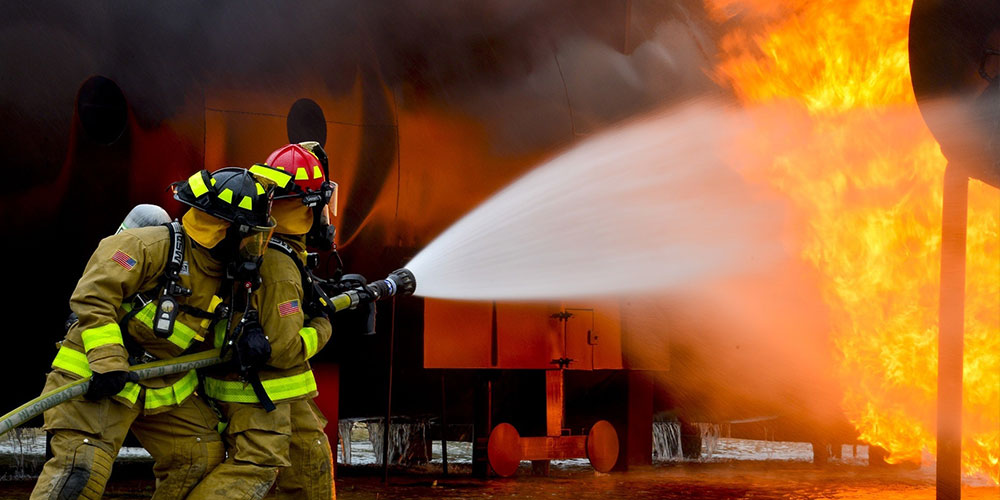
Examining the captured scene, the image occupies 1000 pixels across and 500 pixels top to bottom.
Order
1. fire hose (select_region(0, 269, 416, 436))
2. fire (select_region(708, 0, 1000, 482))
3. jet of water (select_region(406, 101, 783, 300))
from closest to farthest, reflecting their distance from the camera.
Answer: fire hose (select_region(0, 269, 416, 436)), jet of water (select_region(406, 101, 783, 300)), fire (select_region(708, 0, 1000, 482))

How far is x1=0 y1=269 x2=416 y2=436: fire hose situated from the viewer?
4.23 m

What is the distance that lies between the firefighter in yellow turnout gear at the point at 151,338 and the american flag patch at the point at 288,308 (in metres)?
0.27

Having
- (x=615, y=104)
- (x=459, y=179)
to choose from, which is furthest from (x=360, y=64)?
(x=615, y=104)

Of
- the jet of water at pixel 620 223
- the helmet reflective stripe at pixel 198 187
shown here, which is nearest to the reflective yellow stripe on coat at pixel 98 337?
the helmet reflective stripe at pixel 198 187

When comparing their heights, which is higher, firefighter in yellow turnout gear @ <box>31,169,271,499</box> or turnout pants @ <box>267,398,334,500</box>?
firefighter in yellow turnout gear @ <box>31,169,271,499</box>

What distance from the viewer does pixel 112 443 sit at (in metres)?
4.57

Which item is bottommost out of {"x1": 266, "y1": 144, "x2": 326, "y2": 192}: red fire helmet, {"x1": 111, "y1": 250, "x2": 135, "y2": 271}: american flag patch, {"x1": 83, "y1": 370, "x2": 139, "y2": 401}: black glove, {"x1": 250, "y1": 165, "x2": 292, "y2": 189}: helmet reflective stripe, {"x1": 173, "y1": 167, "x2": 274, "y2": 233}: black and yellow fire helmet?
{"x1": 83, "y1": 370, "x2": 139, "y2": 401}: black glove

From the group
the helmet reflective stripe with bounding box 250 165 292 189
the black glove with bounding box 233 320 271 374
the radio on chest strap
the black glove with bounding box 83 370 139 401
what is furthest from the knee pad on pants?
the helmet reflective stripe with bounding box 250 165 292 189

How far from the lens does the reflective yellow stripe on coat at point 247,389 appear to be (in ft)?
16.2

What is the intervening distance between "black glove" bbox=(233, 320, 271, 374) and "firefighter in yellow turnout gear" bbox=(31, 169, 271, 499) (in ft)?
0.55

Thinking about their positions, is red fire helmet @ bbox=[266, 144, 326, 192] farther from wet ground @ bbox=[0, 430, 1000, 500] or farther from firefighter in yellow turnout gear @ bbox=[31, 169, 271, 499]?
wet ground @ bbox=[0, 430, 1000, 500]

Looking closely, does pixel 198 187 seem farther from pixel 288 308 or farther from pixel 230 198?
pixel 288 308

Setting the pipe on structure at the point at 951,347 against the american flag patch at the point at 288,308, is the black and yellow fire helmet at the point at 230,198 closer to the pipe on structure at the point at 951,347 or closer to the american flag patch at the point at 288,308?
the american flag patch at the point at 288,308

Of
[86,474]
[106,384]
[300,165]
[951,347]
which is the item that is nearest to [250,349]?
[106,384]
